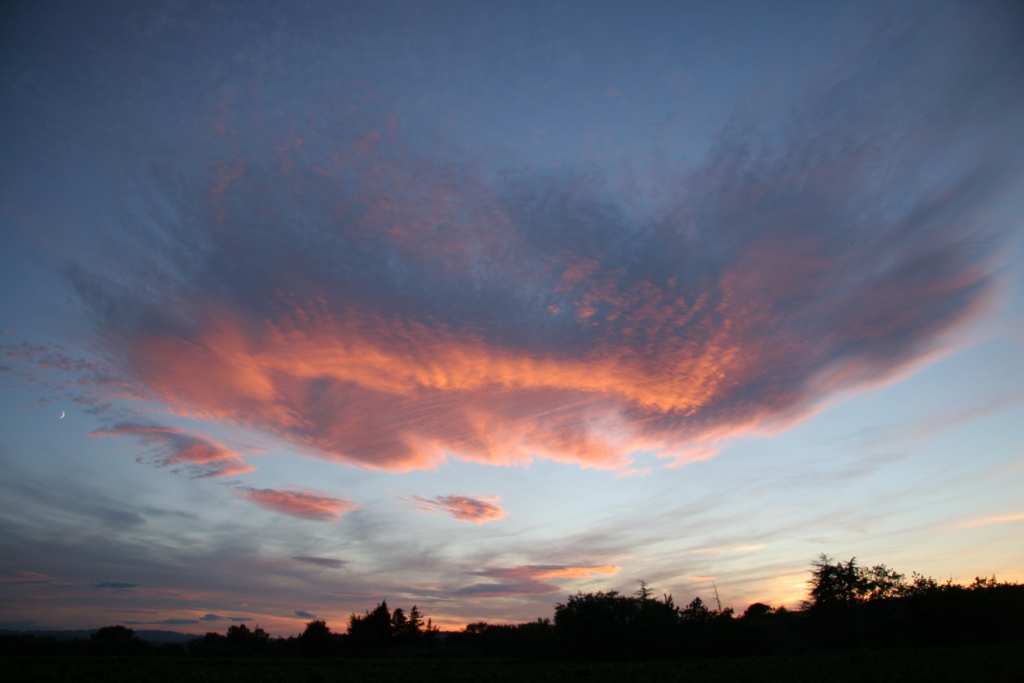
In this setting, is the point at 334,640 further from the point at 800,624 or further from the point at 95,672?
the point at 800,624

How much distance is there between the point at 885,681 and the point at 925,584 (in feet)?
112

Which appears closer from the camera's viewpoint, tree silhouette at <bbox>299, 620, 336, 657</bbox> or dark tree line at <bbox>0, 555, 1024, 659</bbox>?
dark tree line at <bbox>0, 555, 1024, 659</bbox>

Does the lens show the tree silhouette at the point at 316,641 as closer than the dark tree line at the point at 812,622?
No

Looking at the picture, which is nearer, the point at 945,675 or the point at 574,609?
the point at 945,675

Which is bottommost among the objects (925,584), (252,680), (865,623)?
(252,680)

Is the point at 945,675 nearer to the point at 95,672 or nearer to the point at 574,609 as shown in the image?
the point at 574,609

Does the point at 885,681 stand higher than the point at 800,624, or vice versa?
the point at 800,624

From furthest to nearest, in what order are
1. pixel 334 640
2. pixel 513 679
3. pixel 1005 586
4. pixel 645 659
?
pixel 334 640
pixel 645 659
pixel 1005 586
pixel 513 679

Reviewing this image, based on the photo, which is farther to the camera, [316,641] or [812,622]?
[316,641]

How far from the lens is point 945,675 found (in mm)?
23625

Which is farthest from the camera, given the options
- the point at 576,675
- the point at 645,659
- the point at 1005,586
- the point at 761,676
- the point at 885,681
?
the point at 645,659

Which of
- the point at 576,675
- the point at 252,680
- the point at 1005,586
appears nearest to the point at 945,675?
the point at 576,675

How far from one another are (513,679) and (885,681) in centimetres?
1851

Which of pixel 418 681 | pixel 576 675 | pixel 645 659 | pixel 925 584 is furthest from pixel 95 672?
pixel 925 584
